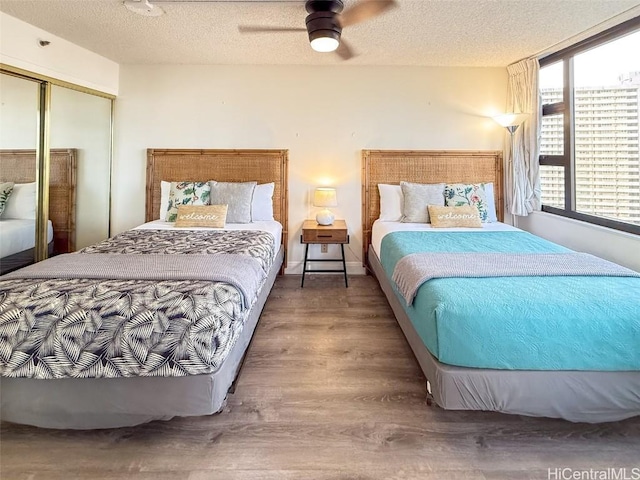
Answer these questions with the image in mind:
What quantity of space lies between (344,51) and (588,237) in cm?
289

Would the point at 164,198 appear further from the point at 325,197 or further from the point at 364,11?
the point at 364,11

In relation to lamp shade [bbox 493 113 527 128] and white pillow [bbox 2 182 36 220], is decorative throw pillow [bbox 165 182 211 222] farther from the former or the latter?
→ lamp shade [bbox 493 113 527 128]

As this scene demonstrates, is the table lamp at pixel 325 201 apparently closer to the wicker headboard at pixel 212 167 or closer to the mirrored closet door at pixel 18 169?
the wicker headboard at pixel 212 167

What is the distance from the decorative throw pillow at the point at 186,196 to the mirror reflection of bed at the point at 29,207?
0.97 metres

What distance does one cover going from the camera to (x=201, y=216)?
382 centimetres

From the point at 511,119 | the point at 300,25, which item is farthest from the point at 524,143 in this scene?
the point at 300,25

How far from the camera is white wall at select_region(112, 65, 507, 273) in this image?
4.40 meters

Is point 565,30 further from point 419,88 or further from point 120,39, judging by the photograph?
point 120,39

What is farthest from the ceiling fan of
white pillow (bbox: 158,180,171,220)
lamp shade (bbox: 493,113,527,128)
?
white pillow (bbox: 158,180,171,220)

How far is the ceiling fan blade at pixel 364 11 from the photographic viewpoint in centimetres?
268

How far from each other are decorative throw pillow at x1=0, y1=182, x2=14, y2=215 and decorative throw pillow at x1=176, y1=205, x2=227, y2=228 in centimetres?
136

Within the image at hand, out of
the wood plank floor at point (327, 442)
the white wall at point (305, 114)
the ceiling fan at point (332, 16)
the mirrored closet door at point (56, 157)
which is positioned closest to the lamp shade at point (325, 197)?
the white wall at point (305, 114)

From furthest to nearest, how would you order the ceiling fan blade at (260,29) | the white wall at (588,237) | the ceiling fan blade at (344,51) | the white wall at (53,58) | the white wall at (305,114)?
the white wall at (305,114) < the ceiling fan blade at (344,51) < the ceiling fan blade at (260,29) < the white wall at (53,58) < the white wall at (588,237)

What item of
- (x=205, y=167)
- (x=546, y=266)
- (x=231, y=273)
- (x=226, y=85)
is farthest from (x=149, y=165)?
(x=546, y=266)
